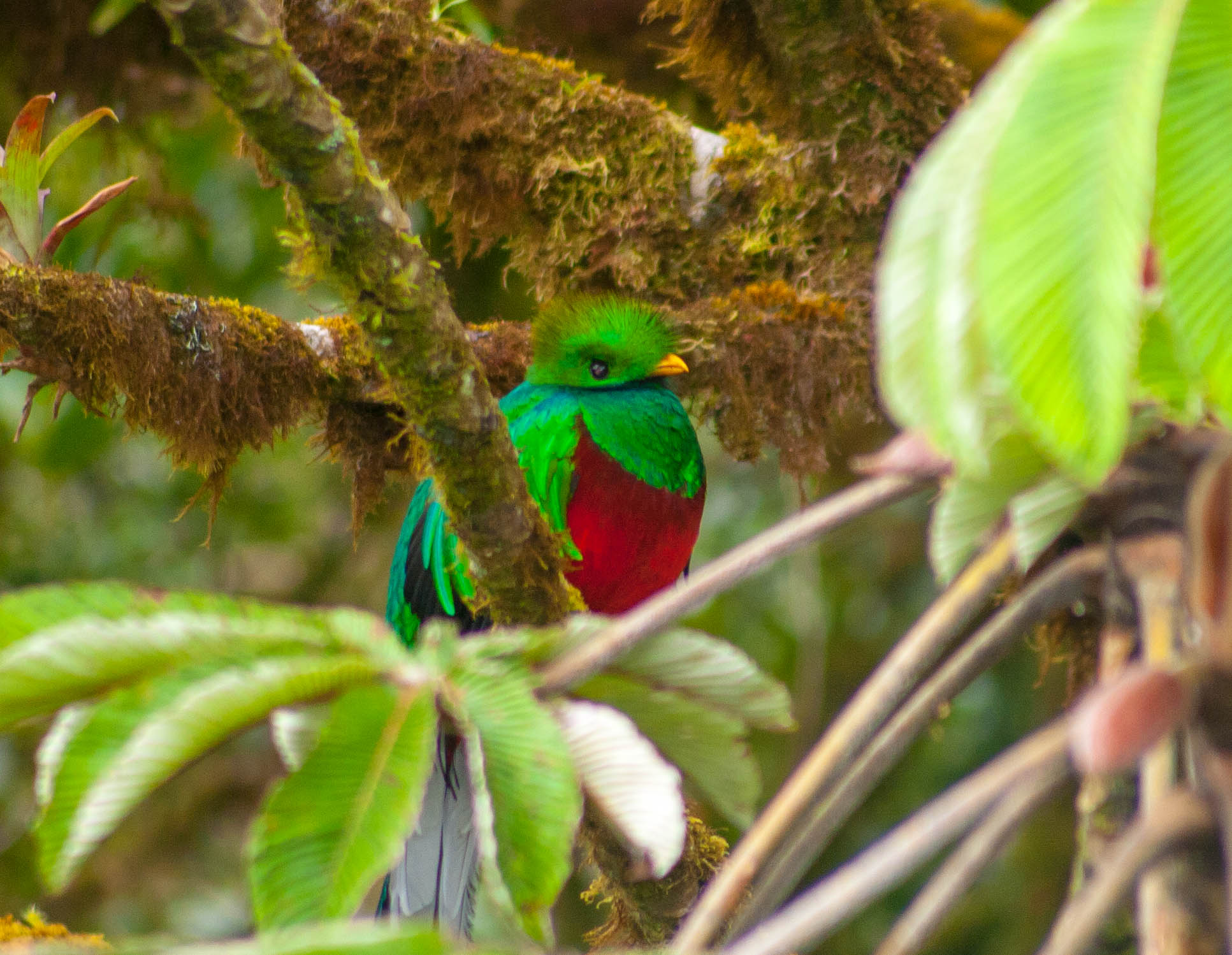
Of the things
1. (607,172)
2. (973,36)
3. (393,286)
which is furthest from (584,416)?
(973,36)

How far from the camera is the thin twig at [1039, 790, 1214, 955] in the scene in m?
0.64

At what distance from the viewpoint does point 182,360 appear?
7.46ft

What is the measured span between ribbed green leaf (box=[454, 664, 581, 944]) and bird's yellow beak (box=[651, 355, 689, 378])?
5.54 ft

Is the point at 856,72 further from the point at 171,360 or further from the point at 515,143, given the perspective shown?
the point at 171,360

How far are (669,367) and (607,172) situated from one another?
603mm

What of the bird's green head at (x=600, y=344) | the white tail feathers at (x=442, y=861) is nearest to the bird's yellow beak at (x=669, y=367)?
the bird's green head at (x=600, y=344)

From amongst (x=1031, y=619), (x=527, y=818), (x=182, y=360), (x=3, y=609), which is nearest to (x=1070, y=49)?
(x=1031, y=619)

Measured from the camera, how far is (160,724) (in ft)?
2.25

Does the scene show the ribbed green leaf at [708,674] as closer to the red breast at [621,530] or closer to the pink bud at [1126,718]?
the pink bud at [1126,718]

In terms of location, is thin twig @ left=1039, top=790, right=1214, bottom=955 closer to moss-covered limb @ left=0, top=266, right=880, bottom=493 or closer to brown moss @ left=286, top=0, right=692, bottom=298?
moss-covered limb @ left=0, top=266, right=880, bottom=493

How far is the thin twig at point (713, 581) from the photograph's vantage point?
30.5 inches

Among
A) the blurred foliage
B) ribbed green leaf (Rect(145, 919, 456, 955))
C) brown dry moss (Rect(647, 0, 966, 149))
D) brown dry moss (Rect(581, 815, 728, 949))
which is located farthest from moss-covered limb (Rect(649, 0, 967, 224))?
ribbed green leaf (Rect(145, 919, 456, 955))

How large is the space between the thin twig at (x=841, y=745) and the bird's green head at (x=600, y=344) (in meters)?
1.64

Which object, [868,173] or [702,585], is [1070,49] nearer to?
[702,585]
